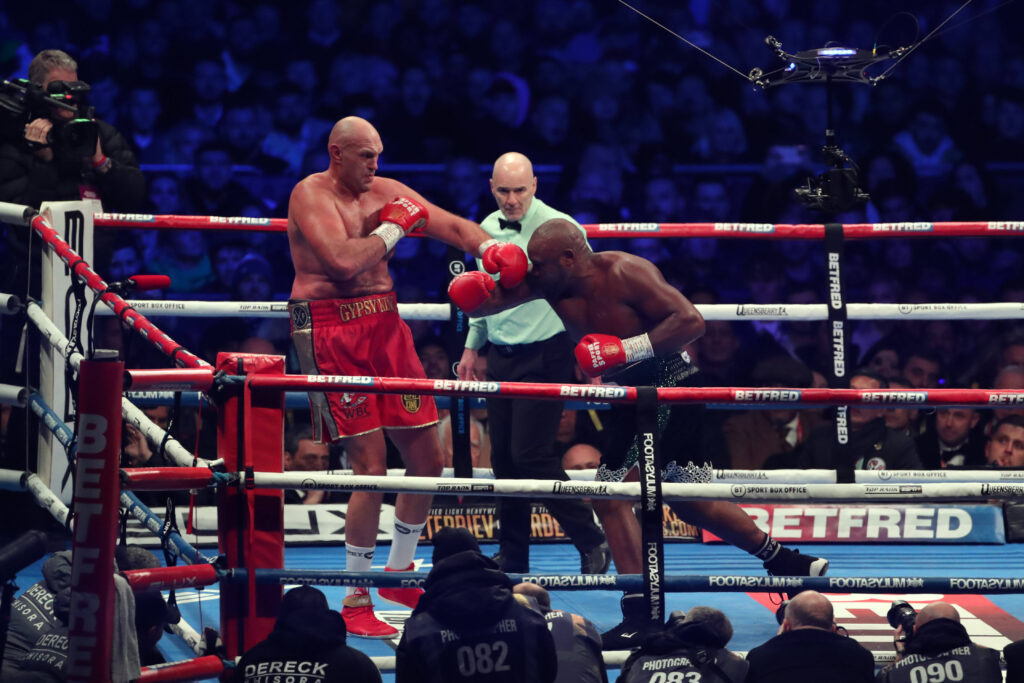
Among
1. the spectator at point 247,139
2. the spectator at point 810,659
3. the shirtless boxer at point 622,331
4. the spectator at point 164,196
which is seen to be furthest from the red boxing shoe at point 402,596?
the spectator at point 247,139

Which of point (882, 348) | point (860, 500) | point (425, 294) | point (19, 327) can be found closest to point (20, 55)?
point (425, 294)

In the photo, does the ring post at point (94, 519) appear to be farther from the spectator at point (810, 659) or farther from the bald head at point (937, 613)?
the bald head at point (937, 613)

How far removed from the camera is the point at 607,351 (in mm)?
4027

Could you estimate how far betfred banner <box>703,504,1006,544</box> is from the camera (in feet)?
17.2

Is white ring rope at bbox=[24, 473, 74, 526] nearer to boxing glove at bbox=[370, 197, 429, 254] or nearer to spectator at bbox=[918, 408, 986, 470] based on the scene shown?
boxing glove at bbox=[370, 197, 429, 254]

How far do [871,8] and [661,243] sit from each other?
2.33 metres

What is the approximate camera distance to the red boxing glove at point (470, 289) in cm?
411

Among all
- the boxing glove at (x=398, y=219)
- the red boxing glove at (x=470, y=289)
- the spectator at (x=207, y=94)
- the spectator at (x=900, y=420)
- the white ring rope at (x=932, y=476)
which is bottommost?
the white ring rope at (x=932, y=476)

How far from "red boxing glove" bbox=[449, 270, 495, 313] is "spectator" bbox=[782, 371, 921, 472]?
1.98m

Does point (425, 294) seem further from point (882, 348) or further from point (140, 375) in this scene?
point (140, 375)

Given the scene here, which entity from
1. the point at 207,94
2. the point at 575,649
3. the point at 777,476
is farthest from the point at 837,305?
the point at 207,94

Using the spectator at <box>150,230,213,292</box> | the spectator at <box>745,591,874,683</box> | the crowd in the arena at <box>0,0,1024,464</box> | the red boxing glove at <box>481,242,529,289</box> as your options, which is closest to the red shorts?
the red boxing glove at <box>481,242,529,289</box>

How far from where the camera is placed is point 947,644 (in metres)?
2.89

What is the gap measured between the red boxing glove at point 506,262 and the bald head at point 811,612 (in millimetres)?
1448
